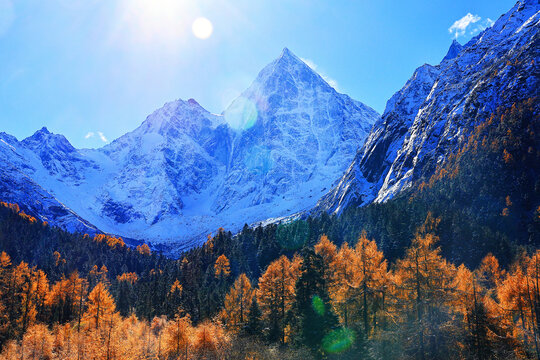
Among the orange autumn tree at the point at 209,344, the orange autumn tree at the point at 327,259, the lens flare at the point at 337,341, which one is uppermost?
the orange autumn tree at the point at 327,259

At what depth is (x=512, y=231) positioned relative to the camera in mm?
106812

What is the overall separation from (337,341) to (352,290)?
847cm

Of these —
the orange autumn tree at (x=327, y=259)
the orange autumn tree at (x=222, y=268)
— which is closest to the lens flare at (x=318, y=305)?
the orange autumn tree at (x=327, y=259)

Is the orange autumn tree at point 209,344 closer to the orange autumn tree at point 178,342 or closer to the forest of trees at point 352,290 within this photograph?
the forest of trees at point 352,290

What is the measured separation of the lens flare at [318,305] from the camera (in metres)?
39.5

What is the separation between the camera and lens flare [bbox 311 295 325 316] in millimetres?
39469

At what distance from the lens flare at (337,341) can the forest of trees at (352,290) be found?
11 cm

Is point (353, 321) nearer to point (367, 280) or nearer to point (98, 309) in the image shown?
point (367, 280)

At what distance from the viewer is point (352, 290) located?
4588 centimetres

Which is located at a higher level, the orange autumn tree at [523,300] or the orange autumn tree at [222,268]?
the orange autumn tree at [222,268]

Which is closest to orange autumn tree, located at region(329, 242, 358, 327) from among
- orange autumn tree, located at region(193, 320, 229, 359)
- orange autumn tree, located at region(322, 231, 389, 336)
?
orange autumn tree, located at region(322, 231, 389, 336)

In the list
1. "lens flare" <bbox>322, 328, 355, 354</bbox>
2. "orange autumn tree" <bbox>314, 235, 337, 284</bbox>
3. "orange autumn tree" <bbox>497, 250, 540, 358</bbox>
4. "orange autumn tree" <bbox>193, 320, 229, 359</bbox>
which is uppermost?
"orange autumn tree" <bbox>314, 235, 337, 284</bbox>

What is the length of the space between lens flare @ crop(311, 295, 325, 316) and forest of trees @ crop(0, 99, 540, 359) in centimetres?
11

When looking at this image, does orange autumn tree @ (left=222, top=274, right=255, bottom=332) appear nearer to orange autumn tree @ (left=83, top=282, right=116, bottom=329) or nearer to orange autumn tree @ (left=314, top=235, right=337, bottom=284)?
Result: orange autumn tree @ (left=314, top=235, right=337, bottom=284)
